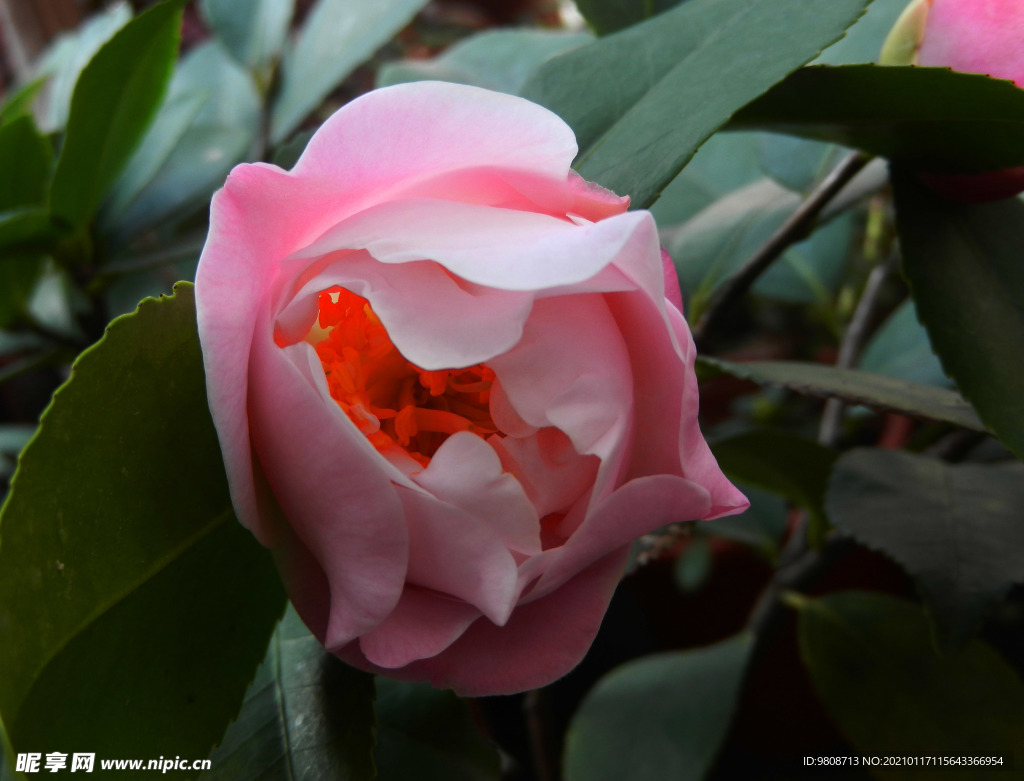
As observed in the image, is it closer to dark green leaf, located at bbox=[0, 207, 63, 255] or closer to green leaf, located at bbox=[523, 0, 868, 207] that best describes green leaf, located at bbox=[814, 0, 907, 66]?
green leaf, located at bbox=[523, 0, 868, 207]

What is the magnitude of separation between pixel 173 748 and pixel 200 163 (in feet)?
1.95

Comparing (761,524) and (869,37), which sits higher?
(869,37)

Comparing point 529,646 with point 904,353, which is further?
point 904,353

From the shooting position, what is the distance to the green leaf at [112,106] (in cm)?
51

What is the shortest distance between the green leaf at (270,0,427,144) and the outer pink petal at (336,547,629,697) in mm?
602

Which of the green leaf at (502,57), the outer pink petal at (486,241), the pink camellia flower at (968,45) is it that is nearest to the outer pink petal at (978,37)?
the pink camellia flower at (968,45)

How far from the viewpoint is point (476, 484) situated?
263 mm

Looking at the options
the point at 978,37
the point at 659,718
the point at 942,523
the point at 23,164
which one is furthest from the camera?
the point at 659,718

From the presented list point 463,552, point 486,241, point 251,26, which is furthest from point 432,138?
point 251,26

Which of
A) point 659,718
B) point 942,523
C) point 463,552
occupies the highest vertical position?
point 463,552

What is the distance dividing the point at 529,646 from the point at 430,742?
0.18m

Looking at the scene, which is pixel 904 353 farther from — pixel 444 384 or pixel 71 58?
pixel 71 58

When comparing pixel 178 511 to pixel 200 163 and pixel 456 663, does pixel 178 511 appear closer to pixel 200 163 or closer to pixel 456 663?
pixel 456 663

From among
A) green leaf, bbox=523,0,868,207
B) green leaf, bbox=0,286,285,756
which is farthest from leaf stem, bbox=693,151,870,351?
green leaf, bbox=0,286,285,756
